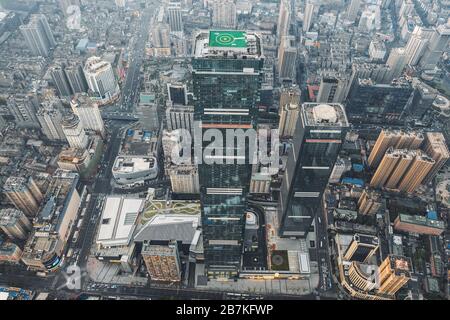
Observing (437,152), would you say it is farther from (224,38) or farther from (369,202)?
(224,38)

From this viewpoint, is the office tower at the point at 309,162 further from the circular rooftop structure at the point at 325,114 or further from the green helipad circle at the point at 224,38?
the green helipad circle at the point at 224,38

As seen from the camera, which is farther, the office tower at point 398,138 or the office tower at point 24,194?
the office tower at point 398,138

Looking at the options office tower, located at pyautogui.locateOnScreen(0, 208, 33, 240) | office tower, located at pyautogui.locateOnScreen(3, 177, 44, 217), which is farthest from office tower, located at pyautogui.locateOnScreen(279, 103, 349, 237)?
office tower, located at pyautogui.locateOnScreen(3, 177, 44, 217)

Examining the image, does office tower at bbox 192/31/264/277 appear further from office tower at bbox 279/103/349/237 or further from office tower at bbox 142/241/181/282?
office tower at bbox 142/241/181/282

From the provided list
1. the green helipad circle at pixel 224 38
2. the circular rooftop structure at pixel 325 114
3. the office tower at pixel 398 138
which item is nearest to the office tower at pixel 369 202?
the office tower at pixel 398 138

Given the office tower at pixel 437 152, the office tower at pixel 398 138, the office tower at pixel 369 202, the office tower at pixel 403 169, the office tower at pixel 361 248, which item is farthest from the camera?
the office tower at pixel 398 138

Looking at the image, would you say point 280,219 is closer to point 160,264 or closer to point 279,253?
point 279,253

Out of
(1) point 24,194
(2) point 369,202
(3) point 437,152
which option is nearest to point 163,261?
(1) point 24,194
